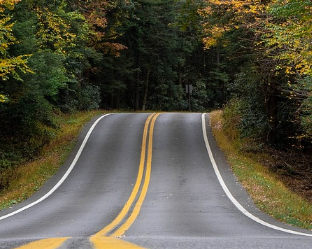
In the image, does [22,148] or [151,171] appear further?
[22,148]

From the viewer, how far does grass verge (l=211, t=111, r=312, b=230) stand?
1130 centimetres

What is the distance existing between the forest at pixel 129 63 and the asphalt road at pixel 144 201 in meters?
2.79

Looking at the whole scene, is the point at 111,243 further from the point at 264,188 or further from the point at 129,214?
the point at 264,188

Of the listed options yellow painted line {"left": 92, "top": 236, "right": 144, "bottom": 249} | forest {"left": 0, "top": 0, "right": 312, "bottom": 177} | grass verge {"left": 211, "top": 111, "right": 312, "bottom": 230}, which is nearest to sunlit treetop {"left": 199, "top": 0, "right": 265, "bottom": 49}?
forest {"left": 0, "top": 0, "right": 312, "bottom": 177}

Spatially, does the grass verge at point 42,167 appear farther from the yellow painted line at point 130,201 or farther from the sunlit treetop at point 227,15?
the sunlit treetop at point 227,15

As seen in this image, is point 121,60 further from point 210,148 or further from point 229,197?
point 229,197

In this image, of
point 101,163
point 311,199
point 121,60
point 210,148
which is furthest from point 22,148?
point 121,60

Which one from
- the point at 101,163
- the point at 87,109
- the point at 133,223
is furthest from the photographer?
the point at 87,109

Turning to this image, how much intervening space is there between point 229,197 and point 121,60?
3005 cm

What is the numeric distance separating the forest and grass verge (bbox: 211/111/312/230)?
6.56 feet

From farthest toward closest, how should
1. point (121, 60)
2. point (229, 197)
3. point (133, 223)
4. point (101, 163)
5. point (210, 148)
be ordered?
Result: point (121, 60)
point (210, 148)
point (101, 163)
point (229, 197)
point (133, 223)

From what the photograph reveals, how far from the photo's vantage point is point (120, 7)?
3319 cm

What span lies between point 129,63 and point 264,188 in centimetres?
2893

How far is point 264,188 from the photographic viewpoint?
49.2ft
